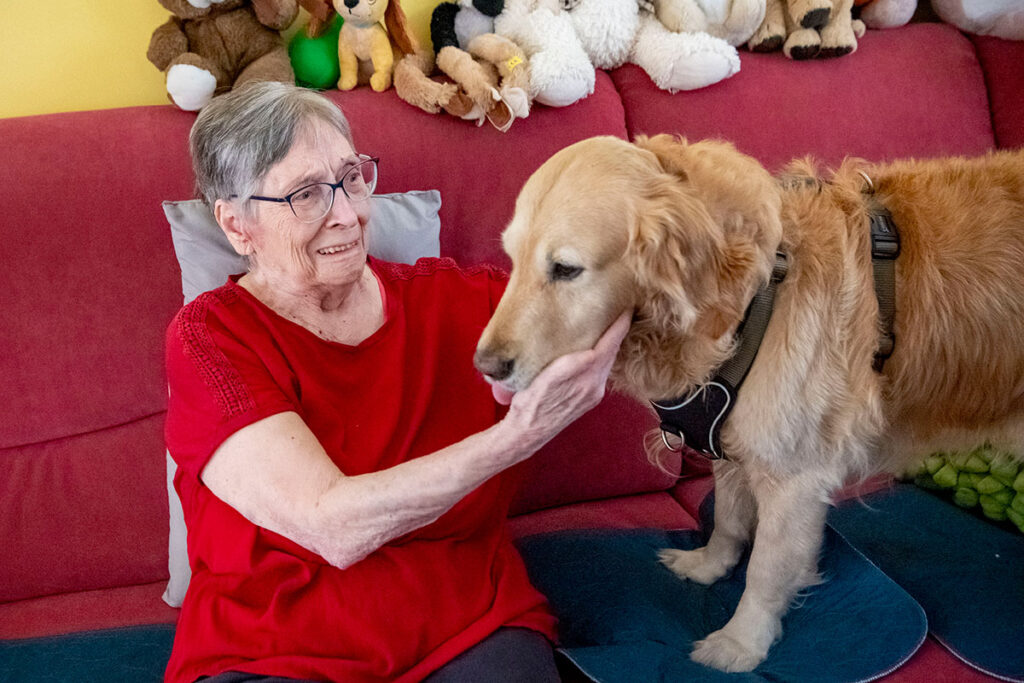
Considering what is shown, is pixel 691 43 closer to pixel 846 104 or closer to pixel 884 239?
pixel 846 104

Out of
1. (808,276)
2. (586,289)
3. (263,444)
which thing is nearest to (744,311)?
(808,276)

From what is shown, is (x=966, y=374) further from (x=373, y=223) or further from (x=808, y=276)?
(x=373, y=223)

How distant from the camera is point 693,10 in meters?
2.05

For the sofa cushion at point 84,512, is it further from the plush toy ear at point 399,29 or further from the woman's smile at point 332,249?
the plush toy ear at point 399,29

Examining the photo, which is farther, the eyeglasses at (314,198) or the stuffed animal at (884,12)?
the stuffed animal at (884,12)

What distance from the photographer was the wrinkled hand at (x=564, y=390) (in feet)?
3.76

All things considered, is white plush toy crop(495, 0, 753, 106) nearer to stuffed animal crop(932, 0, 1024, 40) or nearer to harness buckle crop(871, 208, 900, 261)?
stuffed animal crop(932, 0, 1024, 40)

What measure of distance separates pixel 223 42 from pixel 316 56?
0.22 metres

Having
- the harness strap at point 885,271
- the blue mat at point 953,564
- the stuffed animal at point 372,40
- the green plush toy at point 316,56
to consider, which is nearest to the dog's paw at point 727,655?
the blue mat at point 953,564

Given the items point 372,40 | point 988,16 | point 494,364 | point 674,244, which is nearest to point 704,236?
point 674,244

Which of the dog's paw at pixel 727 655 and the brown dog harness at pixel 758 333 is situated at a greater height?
the brown dog harness at pixel 758 333

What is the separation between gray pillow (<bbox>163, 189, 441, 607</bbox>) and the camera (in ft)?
5.36

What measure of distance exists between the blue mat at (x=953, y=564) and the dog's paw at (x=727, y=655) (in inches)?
13.7

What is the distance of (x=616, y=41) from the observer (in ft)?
6.73
